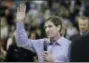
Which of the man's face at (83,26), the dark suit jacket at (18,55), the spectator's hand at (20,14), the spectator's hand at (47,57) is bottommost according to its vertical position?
the dark suit jacket at (18,55)

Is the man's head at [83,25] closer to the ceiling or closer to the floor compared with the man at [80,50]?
closer to the ceiling

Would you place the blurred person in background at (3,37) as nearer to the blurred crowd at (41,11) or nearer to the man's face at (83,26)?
the blurred crowd at (41,11)

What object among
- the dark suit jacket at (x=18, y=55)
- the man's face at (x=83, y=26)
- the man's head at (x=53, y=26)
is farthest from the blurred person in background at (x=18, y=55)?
the man's face at (x=83, y=26)

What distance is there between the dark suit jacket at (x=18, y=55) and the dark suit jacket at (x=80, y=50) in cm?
100

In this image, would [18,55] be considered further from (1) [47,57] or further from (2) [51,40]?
(1) [47,57]

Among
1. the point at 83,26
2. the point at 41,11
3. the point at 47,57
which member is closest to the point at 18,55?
the point at 83,26

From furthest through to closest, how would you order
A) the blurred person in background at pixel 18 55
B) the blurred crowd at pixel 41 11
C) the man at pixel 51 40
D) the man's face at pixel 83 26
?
the blurred crowd at pixel 41 11 < the man's face at pixel 83 26 < the blurred person in background at pixel 18 55 < the man at pixel 51 40

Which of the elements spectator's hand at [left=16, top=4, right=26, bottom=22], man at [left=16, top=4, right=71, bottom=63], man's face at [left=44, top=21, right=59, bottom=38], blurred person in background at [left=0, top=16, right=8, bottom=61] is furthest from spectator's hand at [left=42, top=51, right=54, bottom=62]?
blurred person in background at [left=0, top=16, right=8, bottom=61]

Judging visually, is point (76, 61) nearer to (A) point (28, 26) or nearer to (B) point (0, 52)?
(B) point (0, 52)

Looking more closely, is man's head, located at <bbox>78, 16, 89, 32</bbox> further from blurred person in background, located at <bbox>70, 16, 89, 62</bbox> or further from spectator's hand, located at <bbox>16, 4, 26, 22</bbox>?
blurred person in background, located at <bbox>70, 16, 89, 62</bbox>

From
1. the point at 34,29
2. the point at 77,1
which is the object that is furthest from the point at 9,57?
the point at 77,1

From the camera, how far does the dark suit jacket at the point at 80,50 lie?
3.80 m

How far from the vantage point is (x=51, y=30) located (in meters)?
4.43

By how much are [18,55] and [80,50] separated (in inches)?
53.9
